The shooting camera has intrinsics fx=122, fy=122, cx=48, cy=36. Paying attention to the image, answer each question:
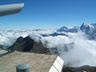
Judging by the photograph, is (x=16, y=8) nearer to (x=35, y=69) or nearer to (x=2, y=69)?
(x=35, y=69)

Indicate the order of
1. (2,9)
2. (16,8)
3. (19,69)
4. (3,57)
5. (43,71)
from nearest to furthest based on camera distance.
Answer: (2,9) < (16,8) < (19,69) < (43,71) < (3,57)

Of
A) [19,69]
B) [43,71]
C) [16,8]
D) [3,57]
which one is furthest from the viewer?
[3,57]

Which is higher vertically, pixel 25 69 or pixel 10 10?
pixel 10 10

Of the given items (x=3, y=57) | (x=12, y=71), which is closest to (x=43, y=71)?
(x=12, y=71)

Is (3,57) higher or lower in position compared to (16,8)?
lower

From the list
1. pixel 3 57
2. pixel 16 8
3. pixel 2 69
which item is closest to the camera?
pixel 16 8

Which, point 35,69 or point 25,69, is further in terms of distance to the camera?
point 35,69

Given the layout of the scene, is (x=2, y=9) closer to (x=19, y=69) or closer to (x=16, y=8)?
(x=16, y=8)

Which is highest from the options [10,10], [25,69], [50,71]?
[10,10]

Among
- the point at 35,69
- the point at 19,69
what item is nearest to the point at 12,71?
the point at 35,69
